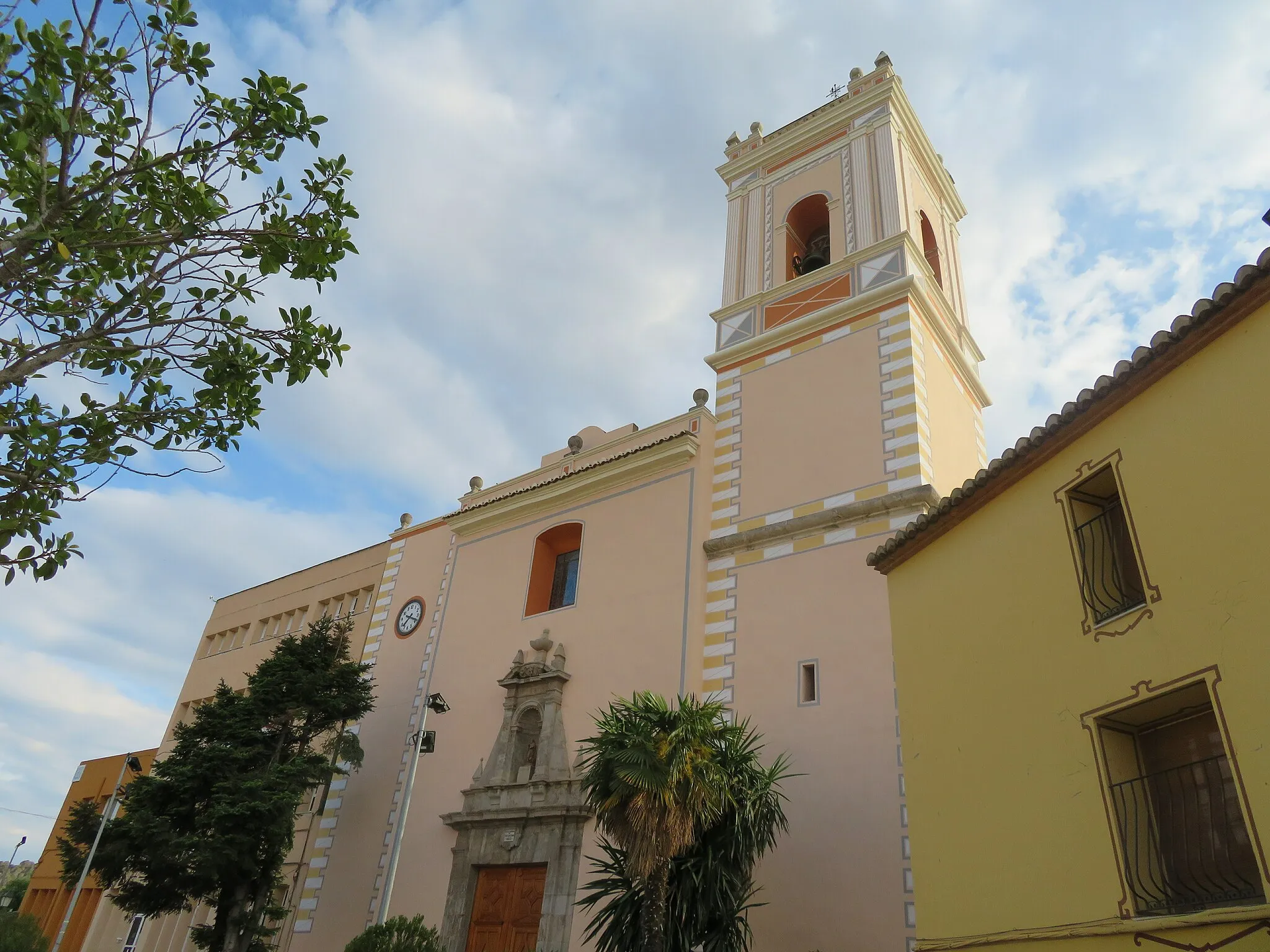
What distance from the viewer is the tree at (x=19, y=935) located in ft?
44.1

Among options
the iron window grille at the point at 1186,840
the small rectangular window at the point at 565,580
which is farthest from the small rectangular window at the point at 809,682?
the iron window grille at the point at 1186,840

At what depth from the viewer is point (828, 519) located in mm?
13648

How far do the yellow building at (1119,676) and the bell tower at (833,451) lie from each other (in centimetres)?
290

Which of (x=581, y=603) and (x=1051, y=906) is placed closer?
(x=1051, y=906)

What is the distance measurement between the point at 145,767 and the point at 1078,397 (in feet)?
89.6

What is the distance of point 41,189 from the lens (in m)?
5.54

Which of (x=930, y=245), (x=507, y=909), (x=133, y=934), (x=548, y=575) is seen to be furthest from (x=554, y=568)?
(x=133, y=934)

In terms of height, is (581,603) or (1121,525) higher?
(581,603)

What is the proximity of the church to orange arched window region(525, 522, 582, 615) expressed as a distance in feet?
0.18

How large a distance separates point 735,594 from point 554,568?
16.7 ft

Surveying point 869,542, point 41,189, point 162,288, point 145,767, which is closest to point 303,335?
point 162,288

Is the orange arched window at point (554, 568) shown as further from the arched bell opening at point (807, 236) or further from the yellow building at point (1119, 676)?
the yellow building at point (1119, 676)

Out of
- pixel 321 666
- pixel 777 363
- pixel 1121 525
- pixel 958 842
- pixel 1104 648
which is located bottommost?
pixel 958 842

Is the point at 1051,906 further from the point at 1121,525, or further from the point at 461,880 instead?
the point at 461,880
